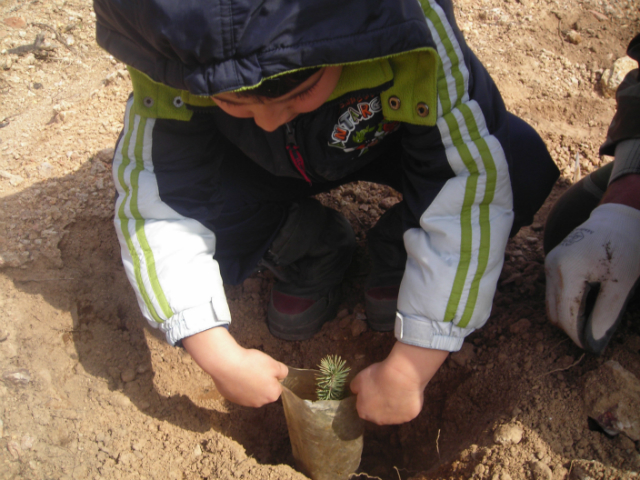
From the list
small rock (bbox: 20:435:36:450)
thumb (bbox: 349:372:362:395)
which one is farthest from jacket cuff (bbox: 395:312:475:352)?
small rock (bbox: 20:435:36:450)

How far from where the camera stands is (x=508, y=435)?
4.46ft

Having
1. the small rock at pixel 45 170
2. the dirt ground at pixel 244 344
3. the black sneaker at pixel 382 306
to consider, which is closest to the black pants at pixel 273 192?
the black sneaker at pixel 382 306

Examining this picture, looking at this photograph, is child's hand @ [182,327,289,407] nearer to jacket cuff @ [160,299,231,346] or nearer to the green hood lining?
jacket cuff @ [160,299,231,346]

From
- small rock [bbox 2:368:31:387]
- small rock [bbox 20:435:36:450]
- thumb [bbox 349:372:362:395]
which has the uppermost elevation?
thumb [bbox 349:372:362:395]

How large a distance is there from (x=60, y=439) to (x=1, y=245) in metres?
0.83

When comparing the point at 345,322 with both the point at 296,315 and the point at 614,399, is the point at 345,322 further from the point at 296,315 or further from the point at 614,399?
the point at 614,399

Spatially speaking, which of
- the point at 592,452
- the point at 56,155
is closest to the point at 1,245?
the point at 56,155

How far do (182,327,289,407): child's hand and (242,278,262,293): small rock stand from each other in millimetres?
676

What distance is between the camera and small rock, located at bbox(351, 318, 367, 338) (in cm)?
201

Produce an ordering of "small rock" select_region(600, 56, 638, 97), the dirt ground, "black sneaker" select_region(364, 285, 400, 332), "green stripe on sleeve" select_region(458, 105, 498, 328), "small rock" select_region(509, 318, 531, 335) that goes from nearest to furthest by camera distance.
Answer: "green stripe on sleeve" select_region(458, 105, 498, 328) → the dirt ground → "small rock" select_region(509, 318, 531, 335) → "black sneaker" select_region(364, 285, 400, 332) → "small rock" select_region(600, 56, 638, 97)

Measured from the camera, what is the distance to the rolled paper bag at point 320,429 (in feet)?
4.74

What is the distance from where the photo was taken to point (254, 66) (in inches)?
37.2

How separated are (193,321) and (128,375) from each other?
20.3 inches

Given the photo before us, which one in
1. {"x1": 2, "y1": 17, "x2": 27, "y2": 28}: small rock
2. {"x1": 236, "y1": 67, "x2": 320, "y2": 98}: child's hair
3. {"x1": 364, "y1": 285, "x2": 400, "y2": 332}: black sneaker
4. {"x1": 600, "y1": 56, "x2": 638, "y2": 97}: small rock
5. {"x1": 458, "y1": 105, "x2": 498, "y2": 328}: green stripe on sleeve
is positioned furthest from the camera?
{"x1": 2, "y1": 17, "x2": 27, "y2": 28}: small rock
